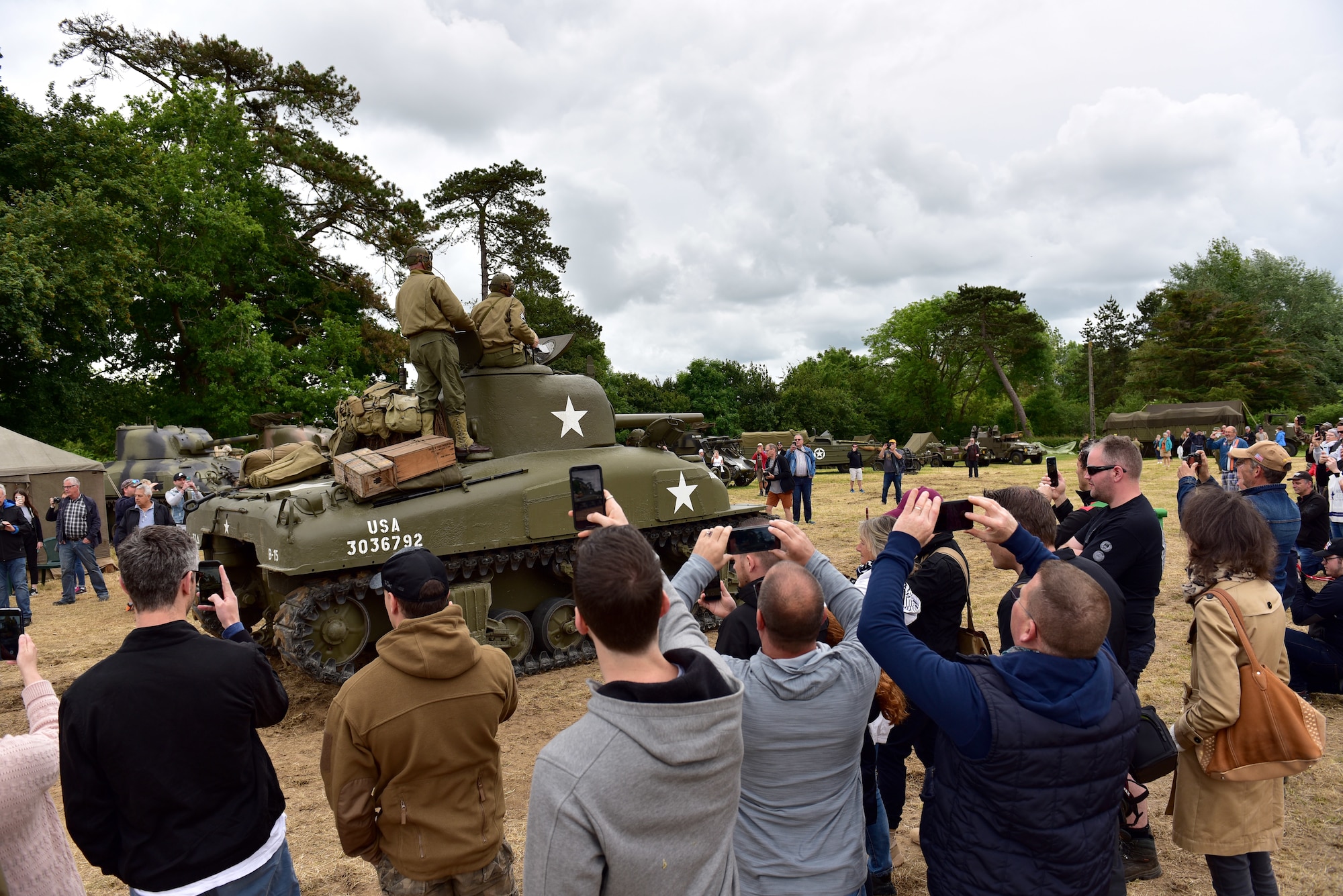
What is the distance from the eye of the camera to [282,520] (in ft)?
22.6

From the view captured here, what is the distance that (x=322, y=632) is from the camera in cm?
709

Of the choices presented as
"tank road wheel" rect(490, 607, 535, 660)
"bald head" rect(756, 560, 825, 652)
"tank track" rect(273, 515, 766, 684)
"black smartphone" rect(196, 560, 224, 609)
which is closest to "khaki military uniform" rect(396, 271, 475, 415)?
"tank track" rect(273, 515, 766, 684)

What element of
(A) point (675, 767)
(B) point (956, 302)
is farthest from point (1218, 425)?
(A) point (675, 767)

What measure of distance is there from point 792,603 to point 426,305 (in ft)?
20.8

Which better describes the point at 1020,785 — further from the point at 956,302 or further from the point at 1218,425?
the point at 956,302

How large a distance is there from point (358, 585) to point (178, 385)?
24.5 m

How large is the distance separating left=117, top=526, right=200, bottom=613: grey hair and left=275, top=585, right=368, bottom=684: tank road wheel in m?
4.46

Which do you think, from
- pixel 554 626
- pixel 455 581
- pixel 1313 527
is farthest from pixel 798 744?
pixel 1313 527

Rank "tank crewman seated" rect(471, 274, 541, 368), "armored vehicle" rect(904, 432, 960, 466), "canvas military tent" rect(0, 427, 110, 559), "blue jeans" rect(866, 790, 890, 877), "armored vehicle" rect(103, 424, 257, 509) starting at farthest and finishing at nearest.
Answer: "armored vehicle" rect(904, 432, 960, 466)
"armored vehicle" rect(103, 424, 257, 509)
"canvas military tent" rect(0, 427, 110, 559)
"tank crewman seated" rect(471, 274, 541, 368)
"blue jeans" rect(866, 790, 890, 877)

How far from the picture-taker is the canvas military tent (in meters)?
15.9

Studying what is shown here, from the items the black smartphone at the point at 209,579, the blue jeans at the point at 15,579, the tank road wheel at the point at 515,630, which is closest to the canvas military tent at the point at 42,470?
the blue jeans at the point at 15,579

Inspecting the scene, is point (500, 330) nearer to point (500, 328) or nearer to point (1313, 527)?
point (500, 328)

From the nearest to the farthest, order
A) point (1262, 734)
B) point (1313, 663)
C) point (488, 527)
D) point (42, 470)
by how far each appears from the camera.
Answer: point (1262, 734), point (1313, 663), point (488, 527), point (42, 470)

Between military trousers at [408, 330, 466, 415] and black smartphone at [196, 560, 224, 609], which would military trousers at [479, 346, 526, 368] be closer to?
military trousers at [408, 330, 466, 415]
